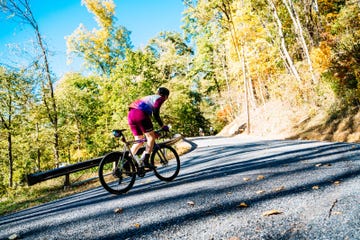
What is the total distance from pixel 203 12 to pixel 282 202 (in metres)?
21.3

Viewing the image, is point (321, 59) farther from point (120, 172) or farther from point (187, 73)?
point (187, 73)

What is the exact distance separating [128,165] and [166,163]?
116 cm

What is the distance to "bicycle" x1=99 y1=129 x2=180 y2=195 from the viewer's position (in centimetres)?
502

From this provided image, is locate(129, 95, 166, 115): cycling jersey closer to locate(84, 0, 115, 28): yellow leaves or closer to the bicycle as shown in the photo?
the bicycle

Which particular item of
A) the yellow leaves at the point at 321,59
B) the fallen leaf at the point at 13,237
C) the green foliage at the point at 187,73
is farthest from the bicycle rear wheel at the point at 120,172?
the yellow leaves at the point at 321,59

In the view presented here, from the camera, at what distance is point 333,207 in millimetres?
2721

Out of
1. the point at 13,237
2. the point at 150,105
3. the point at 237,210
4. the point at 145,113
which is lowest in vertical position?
the point at 237,210

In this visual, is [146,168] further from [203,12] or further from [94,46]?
[94,46]

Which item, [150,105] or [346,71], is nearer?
[150,105]

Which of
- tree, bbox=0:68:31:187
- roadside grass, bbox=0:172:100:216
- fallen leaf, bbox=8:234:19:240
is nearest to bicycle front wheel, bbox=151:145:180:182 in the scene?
fallen leaf, bbox=8:234:19:240

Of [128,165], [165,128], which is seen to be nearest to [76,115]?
[128,165]

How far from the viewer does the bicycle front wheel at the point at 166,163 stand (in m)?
5.93

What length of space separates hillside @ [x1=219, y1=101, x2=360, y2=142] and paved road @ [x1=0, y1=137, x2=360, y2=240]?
22.9 ft

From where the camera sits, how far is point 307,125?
45.9 feet
